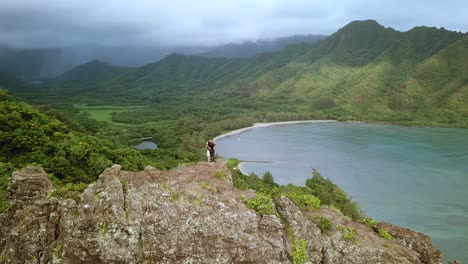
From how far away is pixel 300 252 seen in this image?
15.4 metres

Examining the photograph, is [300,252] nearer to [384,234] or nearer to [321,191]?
[384,234]

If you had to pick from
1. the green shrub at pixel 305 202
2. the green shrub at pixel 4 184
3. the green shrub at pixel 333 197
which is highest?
the green shrub at pixel 4 184

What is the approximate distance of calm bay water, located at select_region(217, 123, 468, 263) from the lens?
214 ft

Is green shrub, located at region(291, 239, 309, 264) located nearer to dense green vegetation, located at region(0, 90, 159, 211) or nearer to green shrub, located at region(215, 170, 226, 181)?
green shrub, located at region(215, 170, 226, 181)

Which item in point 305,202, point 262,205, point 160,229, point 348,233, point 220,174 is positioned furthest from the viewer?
point 305,202

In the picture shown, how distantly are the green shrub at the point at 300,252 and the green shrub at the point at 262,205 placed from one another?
1.63m

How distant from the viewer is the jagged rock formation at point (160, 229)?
48.3 feet

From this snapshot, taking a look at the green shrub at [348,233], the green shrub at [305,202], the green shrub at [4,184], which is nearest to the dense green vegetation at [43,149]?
the green shrub at [4,184]

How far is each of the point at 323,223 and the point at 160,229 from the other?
724 cm

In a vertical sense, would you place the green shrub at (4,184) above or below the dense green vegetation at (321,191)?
above

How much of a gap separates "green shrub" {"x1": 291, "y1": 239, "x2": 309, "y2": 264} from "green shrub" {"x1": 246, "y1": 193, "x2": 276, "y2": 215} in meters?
1.63

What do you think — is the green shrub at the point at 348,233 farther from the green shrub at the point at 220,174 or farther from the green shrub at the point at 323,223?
the green shrub at the point at 220,174

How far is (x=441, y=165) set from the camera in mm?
102188

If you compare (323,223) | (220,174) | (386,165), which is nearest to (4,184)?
(220,174)
